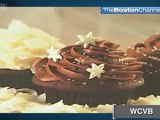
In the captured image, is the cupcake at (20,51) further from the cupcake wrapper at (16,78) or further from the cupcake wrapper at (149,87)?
the cupcake wrapper at (149,87)

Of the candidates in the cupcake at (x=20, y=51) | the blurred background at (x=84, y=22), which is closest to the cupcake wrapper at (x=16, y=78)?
the cupcake at (x=20, y=51)

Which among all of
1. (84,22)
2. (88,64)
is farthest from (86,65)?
(84,22)

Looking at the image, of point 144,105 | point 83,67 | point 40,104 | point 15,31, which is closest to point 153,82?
point 144,105

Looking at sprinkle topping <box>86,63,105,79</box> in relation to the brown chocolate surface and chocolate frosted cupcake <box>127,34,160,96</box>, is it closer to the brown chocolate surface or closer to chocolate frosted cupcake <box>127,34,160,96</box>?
the brown chocolate surface

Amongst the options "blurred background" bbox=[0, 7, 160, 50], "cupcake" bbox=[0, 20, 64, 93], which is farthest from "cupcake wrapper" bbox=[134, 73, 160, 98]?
"cupcake" bbox=[0, 20, 64, 93]

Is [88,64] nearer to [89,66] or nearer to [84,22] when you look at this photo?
[89,66]

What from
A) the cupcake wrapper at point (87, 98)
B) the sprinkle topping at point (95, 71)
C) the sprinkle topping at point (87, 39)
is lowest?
the cupcake wrapper at point (87, 98)
